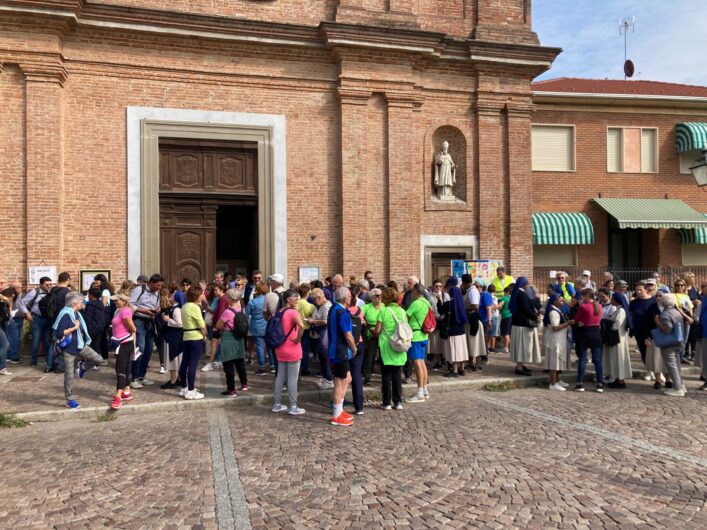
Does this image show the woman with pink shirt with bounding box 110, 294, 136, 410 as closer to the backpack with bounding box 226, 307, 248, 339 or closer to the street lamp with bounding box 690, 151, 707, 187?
the backpack with bounding box 226, 307, 248, 339

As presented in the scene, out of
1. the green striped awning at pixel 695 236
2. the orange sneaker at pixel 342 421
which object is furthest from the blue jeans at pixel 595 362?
the green striped awning at pixel 695 236

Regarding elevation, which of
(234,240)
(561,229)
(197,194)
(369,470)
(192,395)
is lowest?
(369,470)

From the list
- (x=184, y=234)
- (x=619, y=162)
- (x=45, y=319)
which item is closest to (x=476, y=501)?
(x=45, y=319)

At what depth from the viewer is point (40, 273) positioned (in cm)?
1187

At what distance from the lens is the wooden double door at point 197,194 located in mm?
13617

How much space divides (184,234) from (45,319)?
4.27m

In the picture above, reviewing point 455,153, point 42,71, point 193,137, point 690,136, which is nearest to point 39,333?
point 193,137

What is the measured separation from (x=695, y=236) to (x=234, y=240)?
16.0 metres

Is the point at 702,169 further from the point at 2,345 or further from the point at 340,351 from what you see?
the point at 2,345

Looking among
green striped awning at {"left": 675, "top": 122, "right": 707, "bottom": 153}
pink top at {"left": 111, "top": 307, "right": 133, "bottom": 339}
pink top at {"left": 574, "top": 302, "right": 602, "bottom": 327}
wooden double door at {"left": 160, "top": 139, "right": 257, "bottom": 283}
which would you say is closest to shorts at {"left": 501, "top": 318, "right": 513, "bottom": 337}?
pink top at {"left": 574, "top": 302, "right": 602, "bottom": 327}

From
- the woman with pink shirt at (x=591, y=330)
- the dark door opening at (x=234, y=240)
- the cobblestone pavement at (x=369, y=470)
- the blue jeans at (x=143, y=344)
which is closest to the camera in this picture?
the cobblestone pavement at (x=369, y=470)

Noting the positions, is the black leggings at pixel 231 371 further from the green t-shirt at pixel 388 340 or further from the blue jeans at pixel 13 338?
the blue jeans at pixel 13 338

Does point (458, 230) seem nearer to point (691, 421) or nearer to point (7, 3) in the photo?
point (691, 421)

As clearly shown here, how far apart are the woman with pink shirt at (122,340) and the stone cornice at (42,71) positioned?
761 cm
